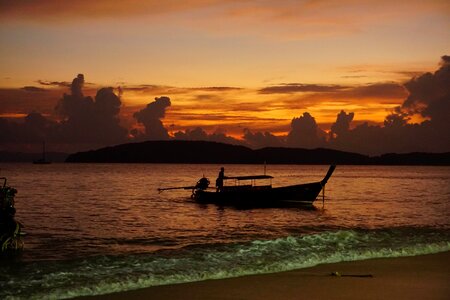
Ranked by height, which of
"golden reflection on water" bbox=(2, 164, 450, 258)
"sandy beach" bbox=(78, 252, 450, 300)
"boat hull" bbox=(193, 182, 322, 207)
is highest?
"sandy beach" bbox=(78, 252, 450, 300)

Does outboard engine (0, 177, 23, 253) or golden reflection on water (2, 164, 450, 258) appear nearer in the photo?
outboard engine (0, 177, 23, 253)

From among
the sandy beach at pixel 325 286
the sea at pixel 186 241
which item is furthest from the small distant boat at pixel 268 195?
the sandy beach at pixel 325 286

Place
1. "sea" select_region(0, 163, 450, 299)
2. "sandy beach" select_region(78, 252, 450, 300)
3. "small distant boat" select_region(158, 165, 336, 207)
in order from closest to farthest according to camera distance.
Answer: "sandy beach" select_region(78, 252, 450, 300) < "sea" select_region(0, 163, 450, 299) < "small distant boat" select_region(158, 165, 336, 207)

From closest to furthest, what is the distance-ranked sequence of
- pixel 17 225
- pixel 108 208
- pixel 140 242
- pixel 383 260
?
1. pixel 383 260
2. pixel 17 225
3. pixel 140 242
4. pixel 108 208

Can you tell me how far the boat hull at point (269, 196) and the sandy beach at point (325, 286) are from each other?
32.2 meters

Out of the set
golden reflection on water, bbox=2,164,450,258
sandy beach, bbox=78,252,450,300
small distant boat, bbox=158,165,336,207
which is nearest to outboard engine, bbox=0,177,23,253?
golden reflection on water, bbox=2,164,450,258

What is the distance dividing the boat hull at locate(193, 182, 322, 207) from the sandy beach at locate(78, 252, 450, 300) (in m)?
32.2

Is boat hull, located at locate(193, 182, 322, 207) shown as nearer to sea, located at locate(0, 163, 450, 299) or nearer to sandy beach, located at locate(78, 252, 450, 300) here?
sea, located at locate(0, 163, 450, 299)

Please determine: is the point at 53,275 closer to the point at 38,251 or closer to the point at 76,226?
the point at 38,251

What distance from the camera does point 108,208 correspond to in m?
51.3

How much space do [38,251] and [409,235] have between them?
14865mm

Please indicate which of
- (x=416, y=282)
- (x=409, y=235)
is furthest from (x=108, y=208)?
(x=416, y=282)

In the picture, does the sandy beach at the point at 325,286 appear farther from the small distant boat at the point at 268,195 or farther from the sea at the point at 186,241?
the small distant boat at the point at 268,195

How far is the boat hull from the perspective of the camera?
1838 inches
